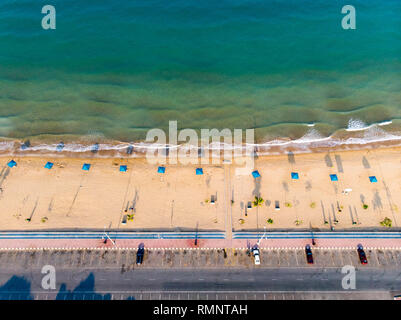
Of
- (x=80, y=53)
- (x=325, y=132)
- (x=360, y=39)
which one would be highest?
(x=360, y=39)

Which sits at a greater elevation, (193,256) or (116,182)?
(116,182)

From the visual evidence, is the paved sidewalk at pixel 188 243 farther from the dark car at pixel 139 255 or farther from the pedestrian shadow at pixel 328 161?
the pedestrian shadow at pixel 328 161

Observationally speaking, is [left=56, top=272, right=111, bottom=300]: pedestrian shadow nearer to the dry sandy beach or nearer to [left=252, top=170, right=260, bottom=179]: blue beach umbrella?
the dry sandy beach

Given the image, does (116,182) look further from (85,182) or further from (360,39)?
(360,39)

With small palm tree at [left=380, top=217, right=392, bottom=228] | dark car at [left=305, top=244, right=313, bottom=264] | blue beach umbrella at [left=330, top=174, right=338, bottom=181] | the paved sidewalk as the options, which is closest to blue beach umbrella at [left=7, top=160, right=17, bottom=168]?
the paved sidewalk

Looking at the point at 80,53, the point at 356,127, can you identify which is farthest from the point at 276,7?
the point at 80,53

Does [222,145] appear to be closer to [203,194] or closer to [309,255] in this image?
[203,194]
